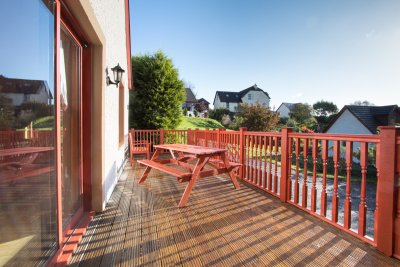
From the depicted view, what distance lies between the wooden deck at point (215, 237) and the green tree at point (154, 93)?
7.05 metres

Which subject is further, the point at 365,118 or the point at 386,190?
the point at 365,118

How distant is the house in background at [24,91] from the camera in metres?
1.04

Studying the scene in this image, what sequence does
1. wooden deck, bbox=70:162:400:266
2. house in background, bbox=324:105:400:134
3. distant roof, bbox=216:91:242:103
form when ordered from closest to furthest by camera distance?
wooden deck, bbox=70:162:400:266
house in background, bbox=324:105:400:134
distant roof, bbox=216:91:242:103

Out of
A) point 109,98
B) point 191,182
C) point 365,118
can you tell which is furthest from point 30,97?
point 365,118

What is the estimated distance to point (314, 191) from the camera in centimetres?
259

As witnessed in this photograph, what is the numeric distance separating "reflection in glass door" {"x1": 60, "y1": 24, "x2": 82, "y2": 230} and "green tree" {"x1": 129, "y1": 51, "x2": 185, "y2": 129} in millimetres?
7524

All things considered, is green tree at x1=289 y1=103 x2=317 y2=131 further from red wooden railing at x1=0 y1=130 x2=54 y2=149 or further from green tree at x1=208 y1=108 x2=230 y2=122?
red wooden railing at x1=0 y1=130 x2=54 y2=149

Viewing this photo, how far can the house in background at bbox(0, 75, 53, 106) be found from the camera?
1.04 m

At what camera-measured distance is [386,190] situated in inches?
69.4

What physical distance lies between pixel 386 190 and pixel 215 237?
1.51m

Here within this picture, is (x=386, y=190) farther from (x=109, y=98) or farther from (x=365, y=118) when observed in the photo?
(x=365, y=118)

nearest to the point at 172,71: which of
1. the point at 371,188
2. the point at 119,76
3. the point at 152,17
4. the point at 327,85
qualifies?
the point at 152,17

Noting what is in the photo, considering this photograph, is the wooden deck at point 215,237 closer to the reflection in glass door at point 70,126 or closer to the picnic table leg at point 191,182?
the picnic table leg at point 191,182

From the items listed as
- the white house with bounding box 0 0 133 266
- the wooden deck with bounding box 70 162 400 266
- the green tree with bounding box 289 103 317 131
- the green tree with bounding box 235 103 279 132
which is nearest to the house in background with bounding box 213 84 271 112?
the green tree with bounding box 289 103 317 131
